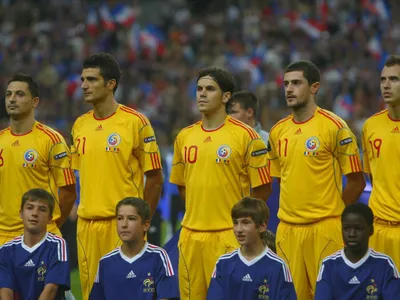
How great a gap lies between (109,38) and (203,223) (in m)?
16.5

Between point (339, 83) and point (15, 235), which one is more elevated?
point (339, 83)

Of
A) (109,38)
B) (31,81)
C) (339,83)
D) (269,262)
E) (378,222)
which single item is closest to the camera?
(269,262)

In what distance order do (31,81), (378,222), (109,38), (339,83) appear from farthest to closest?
(109,38) → (339,83) → (31,81) → (378,222)

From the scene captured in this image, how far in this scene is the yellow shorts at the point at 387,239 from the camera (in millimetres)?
10023

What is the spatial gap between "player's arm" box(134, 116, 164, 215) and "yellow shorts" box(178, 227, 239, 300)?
0.53 m

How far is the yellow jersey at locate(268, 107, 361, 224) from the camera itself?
33.5 feet

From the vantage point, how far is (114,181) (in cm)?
1047

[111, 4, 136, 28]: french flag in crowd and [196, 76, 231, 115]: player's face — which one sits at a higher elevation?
[111, 4, 136, 28]: french flag in crowd

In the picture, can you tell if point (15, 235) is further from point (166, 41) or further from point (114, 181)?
point (166, 41)

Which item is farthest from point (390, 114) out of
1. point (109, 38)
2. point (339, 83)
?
point (109, 38)

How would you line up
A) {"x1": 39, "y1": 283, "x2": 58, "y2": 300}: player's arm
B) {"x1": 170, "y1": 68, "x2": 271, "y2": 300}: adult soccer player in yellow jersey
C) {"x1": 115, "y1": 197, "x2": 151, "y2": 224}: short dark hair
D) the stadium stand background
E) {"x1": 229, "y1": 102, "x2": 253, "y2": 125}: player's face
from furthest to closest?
the stadium stand background
{"x1": 229, "y1": 102, "x2": 253, "y2": 125}: player's face
{"x1": 170, "y1": 68, "x2": 271, "y2": 300}: adult soccer player in yellow jersey
{"x1": 39, "y1": 283, "x2": 58, "y2": 300}: player's arm
{"x1": 115, "y1": 197, "x2": 151, "y2": 224}: short dark hair

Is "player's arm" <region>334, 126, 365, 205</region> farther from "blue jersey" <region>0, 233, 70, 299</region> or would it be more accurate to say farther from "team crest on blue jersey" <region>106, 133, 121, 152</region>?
"blue jersey" <region>0, 233, 70, 299</region>

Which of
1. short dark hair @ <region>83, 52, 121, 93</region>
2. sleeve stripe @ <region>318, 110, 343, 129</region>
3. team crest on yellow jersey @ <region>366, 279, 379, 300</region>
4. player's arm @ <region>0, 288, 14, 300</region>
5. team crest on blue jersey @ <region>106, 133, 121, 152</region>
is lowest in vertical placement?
team crest on yellow jersey @ <region>366, 279, 379, 300</region>

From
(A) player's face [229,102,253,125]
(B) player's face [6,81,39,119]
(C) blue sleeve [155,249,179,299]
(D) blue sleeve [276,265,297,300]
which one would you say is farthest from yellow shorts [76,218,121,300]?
(A) player's face [229,102,253,125]
